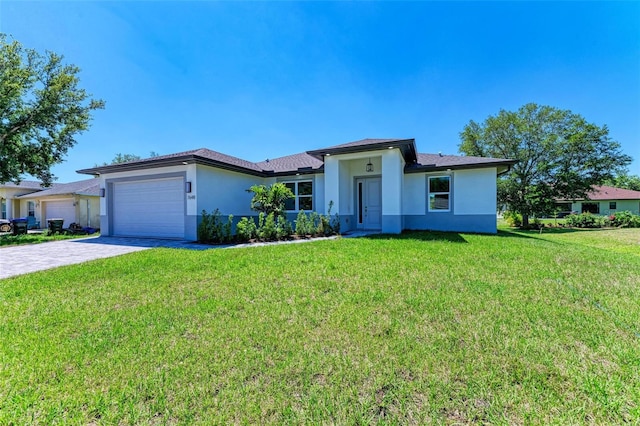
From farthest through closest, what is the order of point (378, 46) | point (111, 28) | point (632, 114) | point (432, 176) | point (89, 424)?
point (632, 114)
point (432, 176)
point (378, 46)
point (111, 28)
point (89, 424)

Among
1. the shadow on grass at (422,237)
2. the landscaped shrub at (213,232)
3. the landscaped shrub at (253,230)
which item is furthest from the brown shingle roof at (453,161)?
the landscaped shrub at (213,232)

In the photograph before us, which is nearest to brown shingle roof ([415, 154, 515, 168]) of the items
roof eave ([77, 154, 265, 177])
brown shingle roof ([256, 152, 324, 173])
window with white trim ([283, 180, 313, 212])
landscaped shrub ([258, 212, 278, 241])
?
brown shingle roof ([256, 152, 324, 173])

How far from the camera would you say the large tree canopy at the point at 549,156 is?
21.4 m

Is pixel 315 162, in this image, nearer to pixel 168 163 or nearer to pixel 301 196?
pixel 301 196

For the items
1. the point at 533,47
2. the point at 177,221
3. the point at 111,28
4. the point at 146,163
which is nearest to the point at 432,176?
the point at 533,47

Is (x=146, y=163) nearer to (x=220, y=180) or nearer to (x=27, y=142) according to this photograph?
(x=220, y=180)

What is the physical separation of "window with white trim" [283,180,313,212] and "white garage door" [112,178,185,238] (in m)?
5.05

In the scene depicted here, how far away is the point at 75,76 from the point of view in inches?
605

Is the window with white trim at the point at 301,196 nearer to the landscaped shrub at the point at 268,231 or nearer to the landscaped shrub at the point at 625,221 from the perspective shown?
the landscaped shrub at the point at 268,231

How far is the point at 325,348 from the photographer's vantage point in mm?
2668

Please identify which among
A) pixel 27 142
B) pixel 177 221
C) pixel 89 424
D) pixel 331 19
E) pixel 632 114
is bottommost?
pixel 89 424

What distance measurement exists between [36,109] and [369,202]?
19.0m

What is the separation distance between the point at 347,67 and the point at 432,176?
21.9 ft

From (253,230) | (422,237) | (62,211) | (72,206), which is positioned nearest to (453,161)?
(422,237)
